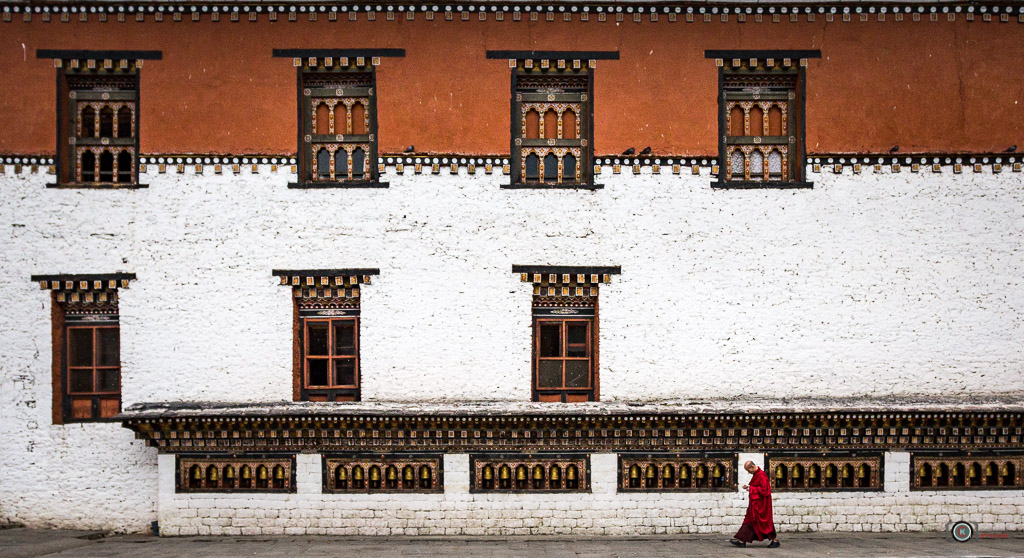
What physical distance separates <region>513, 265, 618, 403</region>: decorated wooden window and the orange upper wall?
5.34 ft

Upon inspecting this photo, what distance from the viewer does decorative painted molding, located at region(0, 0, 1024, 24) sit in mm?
7824

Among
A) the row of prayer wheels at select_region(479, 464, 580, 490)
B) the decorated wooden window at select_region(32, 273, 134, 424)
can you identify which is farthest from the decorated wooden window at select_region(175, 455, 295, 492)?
the row of prayer wheels at select_region(479, 464, 580, 490)

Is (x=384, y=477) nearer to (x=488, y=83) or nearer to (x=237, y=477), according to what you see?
(x=237, y=477)

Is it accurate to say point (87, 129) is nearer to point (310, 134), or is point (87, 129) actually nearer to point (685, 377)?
point (310, 134)

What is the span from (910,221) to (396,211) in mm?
5614

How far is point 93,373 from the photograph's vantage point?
794 cm

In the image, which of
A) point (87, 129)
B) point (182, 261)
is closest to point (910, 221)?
point (182, 261)

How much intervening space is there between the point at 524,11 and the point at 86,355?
20.3ft

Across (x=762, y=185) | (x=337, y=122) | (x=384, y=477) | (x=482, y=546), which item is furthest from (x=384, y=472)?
(x=762, y=185)

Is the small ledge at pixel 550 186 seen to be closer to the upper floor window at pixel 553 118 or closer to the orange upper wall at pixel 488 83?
the upper floor window at pixel 553 118

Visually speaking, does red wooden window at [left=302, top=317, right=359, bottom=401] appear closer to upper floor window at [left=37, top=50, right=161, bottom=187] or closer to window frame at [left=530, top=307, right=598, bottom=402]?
window frame at [left=530, top=307, right=598, bottom=402]

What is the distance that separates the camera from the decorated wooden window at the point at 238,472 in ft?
25.0

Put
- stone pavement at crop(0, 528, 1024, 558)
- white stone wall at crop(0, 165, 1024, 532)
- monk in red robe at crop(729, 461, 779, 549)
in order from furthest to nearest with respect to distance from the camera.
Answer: white stone wall at crop(0, 165, 1024, 532) → monk in red robe at crop(729, 461, 779, 549) → stone pavement at crop(0, 528, 1024, 558)

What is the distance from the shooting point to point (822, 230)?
25.6ft
